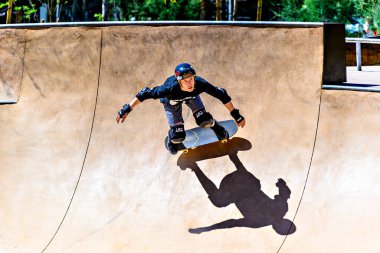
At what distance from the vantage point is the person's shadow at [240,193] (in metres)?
8.16

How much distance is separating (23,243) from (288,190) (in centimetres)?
324

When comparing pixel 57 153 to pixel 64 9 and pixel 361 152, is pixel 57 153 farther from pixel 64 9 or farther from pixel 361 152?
pixel 64 9

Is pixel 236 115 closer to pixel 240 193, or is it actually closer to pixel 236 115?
pixel 236 115

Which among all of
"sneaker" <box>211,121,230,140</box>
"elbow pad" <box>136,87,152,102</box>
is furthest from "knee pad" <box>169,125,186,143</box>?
"elbow pad" <box>136,87,152,102</box>

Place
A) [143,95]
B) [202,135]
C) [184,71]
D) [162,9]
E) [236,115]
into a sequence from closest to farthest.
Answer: [184,71] < [143,95] < [236,115] < [202,135] < [162,9]

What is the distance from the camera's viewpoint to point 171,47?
986cm

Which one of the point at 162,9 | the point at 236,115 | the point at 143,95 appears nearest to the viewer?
the point at 143,95

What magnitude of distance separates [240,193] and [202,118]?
1008 mm

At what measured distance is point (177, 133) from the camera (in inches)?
340

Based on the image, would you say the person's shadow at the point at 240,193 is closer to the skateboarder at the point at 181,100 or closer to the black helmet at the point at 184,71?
the skateboarder at the point at 181,100

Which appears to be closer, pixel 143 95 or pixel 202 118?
pixel 143 95

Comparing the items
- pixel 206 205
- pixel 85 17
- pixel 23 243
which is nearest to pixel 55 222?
pixel 23 243

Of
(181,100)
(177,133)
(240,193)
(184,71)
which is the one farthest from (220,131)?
(184,71)

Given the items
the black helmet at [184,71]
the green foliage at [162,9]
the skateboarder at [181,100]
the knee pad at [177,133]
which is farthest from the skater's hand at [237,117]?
the green foliage at [162,9]
